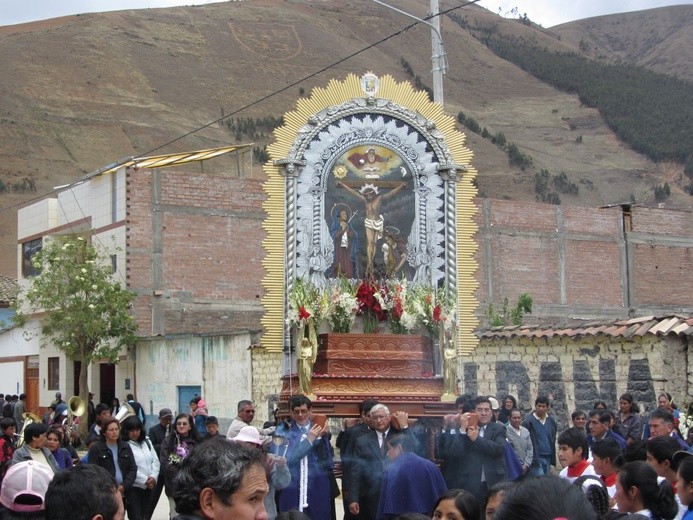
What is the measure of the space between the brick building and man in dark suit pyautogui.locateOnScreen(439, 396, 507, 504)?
8.50 metres

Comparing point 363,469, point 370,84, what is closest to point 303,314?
point 370,84

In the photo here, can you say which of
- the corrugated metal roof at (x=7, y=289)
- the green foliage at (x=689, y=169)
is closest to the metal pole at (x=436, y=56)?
the corrugated metal roof at (x=7, y=289)

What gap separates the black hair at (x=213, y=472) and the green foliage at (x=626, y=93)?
9627cm

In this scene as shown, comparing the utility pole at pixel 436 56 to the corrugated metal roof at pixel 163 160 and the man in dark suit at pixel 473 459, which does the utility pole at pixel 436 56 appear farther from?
the man in dark suit at pixel 473 459

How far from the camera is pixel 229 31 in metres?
111

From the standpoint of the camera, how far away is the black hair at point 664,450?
7.62 meters

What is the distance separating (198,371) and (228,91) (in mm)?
71954

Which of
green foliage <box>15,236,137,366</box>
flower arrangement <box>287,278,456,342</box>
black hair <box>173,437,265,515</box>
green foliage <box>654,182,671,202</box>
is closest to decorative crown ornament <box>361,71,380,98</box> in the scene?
flower arrangement <box>287,278,456,342</box>

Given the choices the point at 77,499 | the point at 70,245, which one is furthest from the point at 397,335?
the point at 70,245

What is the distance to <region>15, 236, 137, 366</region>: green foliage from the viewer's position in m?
31.8

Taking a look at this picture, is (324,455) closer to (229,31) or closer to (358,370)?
(358,370)

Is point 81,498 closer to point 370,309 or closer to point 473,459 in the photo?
point 473,459

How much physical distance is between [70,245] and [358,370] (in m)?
19.6

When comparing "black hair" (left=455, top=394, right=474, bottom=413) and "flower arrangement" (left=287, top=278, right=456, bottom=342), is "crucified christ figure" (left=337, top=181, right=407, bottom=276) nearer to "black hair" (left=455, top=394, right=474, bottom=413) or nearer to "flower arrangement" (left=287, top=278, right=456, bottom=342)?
"flower arrangement" (left=287, top=278, right=456, bottom=342)
